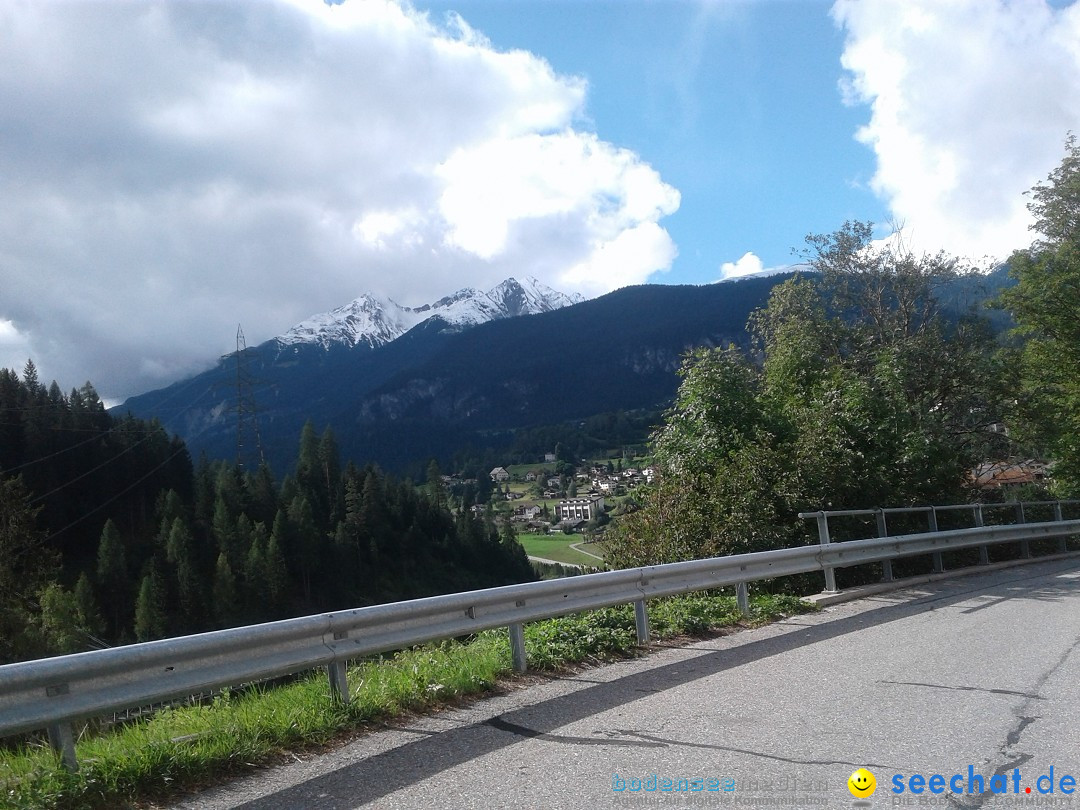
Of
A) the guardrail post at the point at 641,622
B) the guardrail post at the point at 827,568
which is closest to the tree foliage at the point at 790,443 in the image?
the guardrail post at the point at 827,568

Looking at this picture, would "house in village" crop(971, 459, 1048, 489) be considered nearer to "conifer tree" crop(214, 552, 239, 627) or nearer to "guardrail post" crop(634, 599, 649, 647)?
"guardrail post" crop(634, 599, 649, 647)

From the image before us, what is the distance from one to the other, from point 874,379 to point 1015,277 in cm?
1424

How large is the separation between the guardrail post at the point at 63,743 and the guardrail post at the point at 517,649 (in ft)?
10.8

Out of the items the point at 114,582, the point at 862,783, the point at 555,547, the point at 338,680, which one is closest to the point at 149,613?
the point at 114,582

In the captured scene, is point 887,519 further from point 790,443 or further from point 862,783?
point 862,783

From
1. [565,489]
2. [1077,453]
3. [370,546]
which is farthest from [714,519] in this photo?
[565,489]

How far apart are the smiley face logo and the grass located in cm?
7461

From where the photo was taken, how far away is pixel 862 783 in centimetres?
412

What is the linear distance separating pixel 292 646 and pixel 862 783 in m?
3.37

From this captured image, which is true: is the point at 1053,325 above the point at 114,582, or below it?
above

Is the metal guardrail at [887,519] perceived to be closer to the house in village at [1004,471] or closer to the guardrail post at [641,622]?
the guardrail post at [641,622]

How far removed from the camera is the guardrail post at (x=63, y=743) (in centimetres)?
427

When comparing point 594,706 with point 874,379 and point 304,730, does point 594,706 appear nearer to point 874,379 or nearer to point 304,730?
point 304,730

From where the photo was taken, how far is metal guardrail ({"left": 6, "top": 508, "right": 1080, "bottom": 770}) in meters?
4.20
